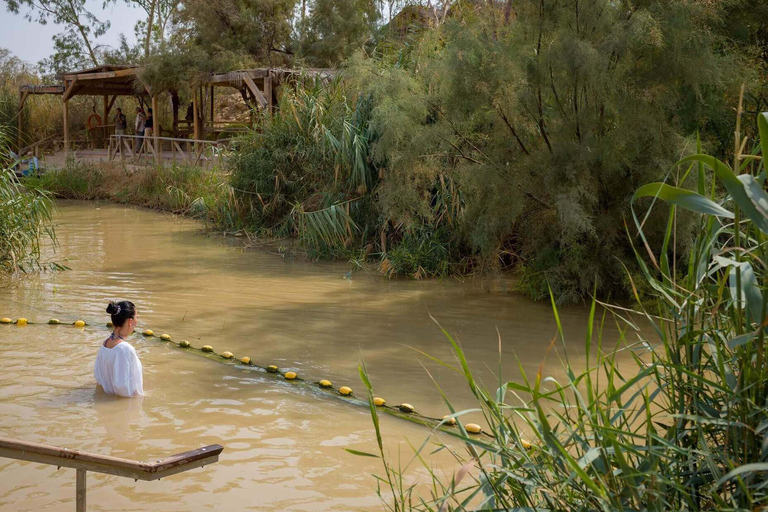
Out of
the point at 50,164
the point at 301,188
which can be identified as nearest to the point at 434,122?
the point at 301,188

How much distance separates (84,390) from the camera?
6.00m

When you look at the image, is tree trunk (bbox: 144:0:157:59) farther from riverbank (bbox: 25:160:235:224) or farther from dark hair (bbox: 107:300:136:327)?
dark hair (bbox: 107:300:136:327)

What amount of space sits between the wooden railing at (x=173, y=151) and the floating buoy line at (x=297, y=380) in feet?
28.8

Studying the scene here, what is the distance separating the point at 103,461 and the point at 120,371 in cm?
297

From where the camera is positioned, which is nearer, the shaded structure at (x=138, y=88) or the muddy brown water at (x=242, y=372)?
the muddy brown water at (x=242, y=372)

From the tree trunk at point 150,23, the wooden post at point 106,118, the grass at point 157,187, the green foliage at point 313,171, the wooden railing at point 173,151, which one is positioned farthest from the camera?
the tree trunk at point 150,23

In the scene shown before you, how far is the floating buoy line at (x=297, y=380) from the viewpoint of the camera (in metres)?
5.35

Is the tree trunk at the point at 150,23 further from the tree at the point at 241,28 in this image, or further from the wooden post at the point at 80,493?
the wooden post at the point at 80,493

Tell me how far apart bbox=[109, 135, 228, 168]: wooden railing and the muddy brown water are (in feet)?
17.1

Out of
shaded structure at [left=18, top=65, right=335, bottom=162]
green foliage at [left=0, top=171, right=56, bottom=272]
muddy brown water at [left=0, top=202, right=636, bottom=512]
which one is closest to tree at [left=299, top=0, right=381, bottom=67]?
shaded structure at [left=18, top=65, right=335, bottom=162]

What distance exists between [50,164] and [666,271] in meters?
25.8

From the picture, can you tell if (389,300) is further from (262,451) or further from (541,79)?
(262,451)

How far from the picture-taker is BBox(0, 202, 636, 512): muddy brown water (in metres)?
4.39

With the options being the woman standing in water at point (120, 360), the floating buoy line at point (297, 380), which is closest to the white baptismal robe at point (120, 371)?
the woman standing in water at point (120, 360)
